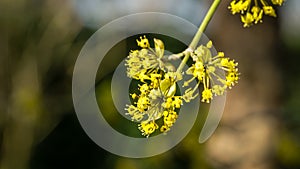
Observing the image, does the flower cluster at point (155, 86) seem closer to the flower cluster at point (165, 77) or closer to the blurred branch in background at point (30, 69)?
the flower cluster at point (165, 77)

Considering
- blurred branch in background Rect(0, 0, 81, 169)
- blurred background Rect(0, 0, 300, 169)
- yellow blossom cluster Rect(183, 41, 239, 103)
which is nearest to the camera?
yellow blossom cluster Rect(183, 41, 239, 103)

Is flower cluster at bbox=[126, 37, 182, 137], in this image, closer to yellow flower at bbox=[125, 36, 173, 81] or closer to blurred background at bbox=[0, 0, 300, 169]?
yellow flower at bbox=[125, 36, 173, 81]

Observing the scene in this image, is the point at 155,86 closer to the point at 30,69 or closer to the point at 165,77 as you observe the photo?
the point at 165,77

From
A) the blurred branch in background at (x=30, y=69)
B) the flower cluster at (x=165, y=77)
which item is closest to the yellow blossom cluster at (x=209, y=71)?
the flower cluster at (x=165, y=77)

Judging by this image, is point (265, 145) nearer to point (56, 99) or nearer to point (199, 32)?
point (56, 99)

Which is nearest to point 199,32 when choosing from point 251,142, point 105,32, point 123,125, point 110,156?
point 251,142

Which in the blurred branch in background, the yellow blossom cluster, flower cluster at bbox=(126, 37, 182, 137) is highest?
the yellow blossom cluster

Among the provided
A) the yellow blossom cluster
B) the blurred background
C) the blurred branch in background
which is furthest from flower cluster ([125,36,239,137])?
the blurred branch in background
